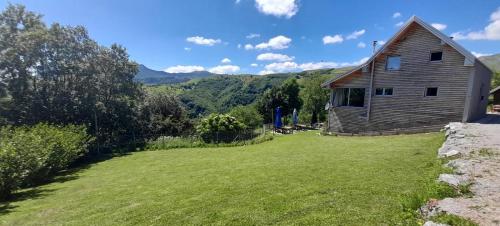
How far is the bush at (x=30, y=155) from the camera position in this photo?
1018 cm

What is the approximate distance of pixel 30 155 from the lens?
37.4ft

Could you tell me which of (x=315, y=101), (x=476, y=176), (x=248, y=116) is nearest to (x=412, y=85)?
(x=476, y=176)

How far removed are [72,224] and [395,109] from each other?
17818mm

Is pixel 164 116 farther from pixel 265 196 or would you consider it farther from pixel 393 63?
pixel 265 196

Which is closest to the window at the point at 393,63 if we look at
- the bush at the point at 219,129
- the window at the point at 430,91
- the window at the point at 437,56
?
the window at the point at 437,56

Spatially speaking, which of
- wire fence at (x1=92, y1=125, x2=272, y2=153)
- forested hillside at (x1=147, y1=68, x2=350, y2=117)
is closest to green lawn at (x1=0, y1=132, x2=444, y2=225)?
wire fence at (x1=92, y1=125, x2=272, y2=153)

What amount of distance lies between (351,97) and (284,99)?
29877mm

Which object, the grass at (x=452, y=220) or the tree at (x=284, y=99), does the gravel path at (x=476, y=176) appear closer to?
the grass at (x=452, y=220)

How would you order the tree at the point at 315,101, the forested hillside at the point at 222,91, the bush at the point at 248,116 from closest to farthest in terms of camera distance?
the bush at the point at 248,116 → the tree at the point at 315,101 → the forested hillside at the point at 222,91

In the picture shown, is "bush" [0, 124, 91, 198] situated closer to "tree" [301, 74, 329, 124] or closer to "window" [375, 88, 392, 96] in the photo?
"window" [375, 88, 392, 96]

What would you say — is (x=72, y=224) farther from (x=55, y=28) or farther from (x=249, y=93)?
(x=249, y=93)

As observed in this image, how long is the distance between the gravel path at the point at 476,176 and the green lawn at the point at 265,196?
1.79 ft

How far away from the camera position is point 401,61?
16953 mm

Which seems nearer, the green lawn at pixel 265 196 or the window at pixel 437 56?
the green lawn at pixel 265 196
